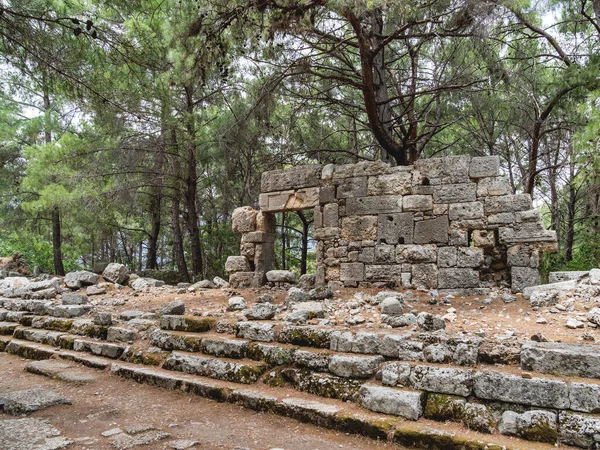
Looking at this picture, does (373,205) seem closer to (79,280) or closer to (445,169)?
(445,169)

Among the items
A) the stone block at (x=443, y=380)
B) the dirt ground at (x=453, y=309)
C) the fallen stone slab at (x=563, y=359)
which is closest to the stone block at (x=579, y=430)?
the fallen stone slab at (x=563, y=359)

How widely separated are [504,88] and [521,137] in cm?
490

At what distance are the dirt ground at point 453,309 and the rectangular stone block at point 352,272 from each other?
0.95ft

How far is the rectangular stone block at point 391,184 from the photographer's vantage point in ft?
25.0

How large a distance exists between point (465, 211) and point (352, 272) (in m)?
2.22

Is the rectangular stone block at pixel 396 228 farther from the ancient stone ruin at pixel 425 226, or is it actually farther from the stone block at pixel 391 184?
the stone block at pixel 391 184

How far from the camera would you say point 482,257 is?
702 centimetres

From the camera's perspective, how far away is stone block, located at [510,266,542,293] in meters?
6.73

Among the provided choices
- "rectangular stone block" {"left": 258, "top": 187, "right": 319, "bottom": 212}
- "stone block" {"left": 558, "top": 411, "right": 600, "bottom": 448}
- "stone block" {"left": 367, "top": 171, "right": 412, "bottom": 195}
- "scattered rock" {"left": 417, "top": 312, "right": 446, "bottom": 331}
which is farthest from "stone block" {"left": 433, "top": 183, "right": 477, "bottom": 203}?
"stone block" {"left": 558, "top": 411, "right": 600, "bottom": 448}

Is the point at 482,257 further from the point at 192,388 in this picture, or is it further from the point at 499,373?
the point at 192,388

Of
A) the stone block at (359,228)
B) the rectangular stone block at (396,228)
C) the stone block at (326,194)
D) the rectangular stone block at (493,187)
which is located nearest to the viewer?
the rectangular stone block at (493,187)

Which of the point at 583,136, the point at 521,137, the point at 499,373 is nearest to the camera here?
the point at 499,373

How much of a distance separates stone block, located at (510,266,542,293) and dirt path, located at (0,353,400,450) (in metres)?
4.69

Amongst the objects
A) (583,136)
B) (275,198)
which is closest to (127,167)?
(275,198)
